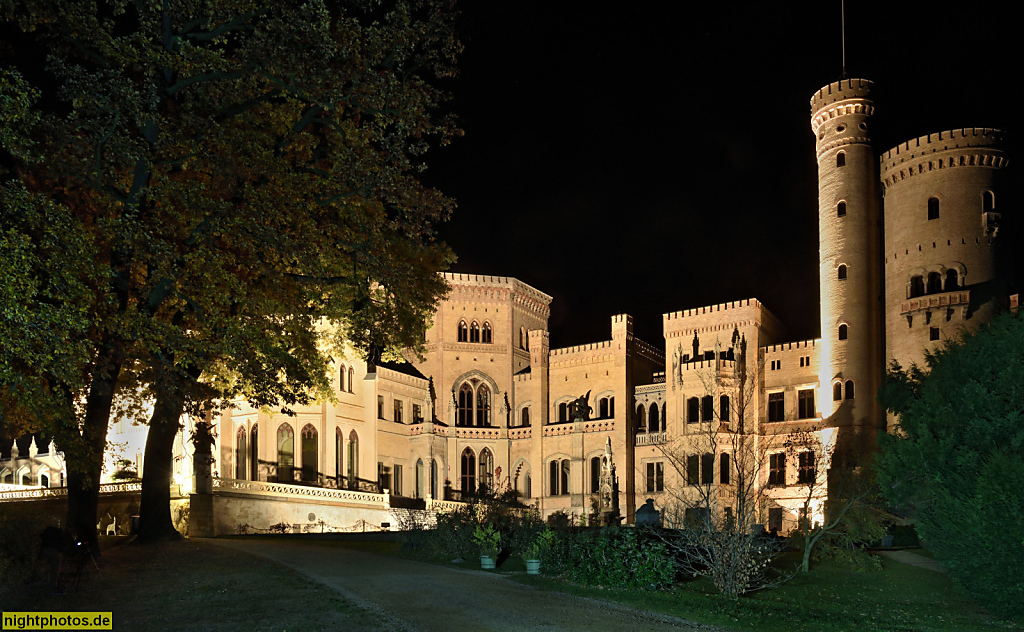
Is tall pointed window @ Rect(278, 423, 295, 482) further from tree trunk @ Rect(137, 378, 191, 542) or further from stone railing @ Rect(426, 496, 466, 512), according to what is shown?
tree trunk @ Rect(137, 378, 191, 542)

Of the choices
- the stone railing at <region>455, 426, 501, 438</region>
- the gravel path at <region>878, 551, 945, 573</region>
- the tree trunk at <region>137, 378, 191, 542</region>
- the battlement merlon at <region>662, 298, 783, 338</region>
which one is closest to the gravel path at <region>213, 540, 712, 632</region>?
the tree trunk at <region>137, 378, 191, 542</region>

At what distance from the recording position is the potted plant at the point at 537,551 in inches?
754

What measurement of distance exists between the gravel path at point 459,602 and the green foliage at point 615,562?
4.42 feet

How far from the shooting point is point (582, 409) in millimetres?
51031

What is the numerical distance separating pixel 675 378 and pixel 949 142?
17.1 m

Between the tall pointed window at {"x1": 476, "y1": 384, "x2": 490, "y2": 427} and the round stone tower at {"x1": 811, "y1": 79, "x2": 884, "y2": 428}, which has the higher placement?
the round stone tower at {"x1": 811, "y1": 79, "x2": 884, "y2": 428}

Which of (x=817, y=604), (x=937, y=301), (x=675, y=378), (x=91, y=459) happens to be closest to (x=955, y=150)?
(x=937, y=301)

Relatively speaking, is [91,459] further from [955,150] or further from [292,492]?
[955,150]

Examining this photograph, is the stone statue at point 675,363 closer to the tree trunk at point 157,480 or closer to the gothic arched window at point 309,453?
the gothic arched window at point 309,453

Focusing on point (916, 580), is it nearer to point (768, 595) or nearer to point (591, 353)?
point (768, 595)

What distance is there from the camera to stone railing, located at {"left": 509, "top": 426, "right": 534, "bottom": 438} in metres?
53.0

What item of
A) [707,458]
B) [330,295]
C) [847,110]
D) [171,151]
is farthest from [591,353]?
[171,151]

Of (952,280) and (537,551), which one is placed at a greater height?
(952,280)

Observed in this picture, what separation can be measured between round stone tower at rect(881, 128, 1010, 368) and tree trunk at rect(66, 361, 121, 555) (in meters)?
33.8
